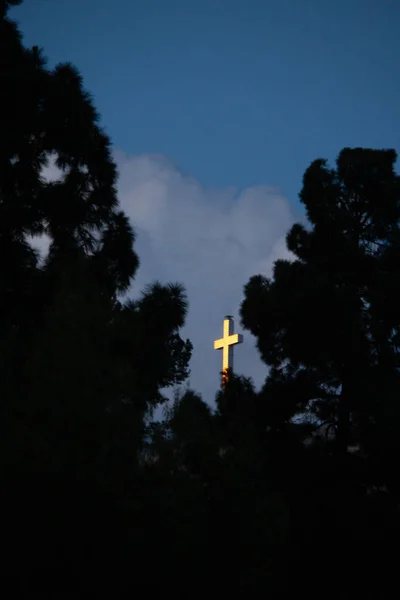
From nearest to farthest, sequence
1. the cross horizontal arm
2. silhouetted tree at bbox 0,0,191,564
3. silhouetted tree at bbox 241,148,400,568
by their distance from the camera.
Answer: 1. silhouetted tree at bbox 0,0,191,564
2. silhouetted tree at bbox 241,148,400,568
3. the cross horizontal arm

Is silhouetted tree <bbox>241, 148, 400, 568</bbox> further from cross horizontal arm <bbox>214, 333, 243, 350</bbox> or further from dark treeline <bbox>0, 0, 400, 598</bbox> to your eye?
cross horizontal arm <bbox>214, 333, 243, 350</bbox>

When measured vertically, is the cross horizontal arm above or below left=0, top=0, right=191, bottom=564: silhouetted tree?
above

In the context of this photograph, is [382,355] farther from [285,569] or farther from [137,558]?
[137,558]

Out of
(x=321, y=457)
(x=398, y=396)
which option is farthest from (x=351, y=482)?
(x=398, y=396)

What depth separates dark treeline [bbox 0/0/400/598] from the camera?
23.4 feet

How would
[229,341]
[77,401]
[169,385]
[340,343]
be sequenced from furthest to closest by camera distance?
[229,341], [340,343], [169,385], [77,401]

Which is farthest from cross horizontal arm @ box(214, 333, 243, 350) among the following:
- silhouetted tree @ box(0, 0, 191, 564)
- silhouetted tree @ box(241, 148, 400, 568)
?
silhouetted tree @ box(0, 0, 191, 564)

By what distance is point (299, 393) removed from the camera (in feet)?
52.1

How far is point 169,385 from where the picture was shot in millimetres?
15055

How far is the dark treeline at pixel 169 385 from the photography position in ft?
23.4

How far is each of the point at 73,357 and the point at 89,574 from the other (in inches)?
73.7

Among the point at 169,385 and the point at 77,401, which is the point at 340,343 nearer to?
the point at 169,385

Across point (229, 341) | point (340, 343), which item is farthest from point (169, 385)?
point (229, 341)

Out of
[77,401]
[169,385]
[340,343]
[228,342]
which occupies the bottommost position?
[77,401]
